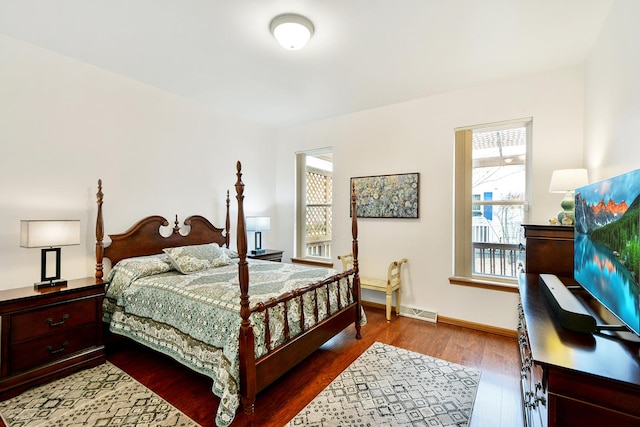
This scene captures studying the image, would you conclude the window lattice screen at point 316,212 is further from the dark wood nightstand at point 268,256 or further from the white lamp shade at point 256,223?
the white lamp shade at point 256,223

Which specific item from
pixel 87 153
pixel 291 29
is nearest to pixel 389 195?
pixel 291 29

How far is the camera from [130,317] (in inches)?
97.0

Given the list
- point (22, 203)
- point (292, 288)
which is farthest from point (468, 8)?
point (22, 203)

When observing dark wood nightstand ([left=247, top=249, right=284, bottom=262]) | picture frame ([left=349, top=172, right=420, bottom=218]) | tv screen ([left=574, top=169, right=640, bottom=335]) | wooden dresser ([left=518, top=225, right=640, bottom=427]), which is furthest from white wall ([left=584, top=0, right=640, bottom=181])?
dark wood nightstand ([left=247, top=249, right=284, bottom=262])

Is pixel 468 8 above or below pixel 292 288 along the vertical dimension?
above

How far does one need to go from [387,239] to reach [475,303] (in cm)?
122

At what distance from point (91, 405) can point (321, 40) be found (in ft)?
10.1

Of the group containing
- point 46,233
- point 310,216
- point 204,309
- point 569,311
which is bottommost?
point 204,309

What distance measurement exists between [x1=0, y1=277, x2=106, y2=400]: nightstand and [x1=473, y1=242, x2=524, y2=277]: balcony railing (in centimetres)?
388

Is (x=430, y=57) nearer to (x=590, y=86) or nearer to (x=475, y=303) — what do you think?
(x=590, y=86)

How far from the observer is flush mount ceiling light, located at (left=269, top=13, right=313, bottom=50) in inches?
80.9

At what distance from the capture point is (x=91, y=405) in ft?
6.30

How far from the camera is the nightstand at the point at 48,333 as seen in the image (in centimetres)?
199

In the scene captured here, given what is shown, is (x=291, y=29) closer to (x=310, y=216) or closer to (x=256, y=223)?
(x=256, y=223)
